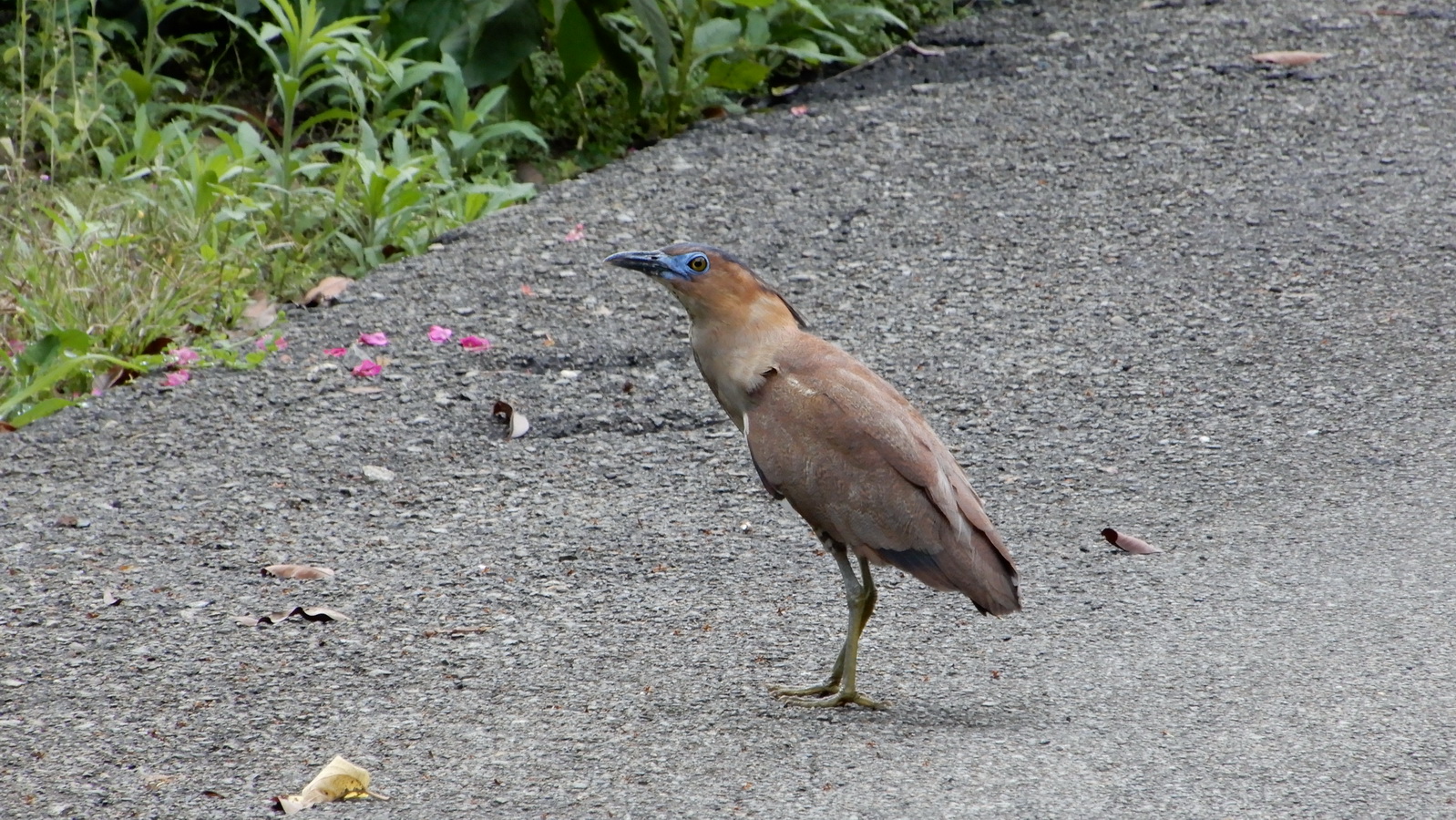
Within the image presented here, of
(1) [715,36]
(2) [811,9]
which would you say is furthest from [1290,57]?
(1) [715,36]

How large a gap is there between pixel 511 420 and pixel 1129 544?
221 centimetres

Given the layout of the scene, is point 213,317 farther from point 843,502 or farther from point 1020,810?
point 1020,810

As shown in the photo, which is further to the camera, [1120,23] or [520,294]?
[1120,23]

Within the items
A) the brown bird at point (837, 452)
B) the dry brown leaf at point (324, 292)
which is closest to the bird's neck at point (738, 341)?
the brown bird at point (837, 452)

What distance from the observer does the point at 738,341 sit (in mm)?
4113

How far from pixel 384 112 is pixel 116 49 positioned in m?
1.68

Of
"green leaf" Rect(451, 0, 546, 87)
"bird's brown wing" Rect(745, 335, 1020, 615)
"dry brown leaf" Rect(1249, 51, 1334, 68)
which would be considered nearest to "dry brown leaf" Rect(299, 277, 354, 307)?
"green leaf" Rect(451, 0, 546, 87)

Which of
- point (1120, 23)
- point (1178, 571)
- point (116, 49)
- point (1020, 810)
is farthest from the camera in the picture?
point (1120, 23)

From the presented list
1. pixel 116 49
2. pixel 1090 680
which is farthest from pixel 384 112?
pixel 1090 680

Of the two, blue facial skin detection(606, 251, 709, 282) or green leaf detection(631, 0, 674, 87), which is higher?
blue facial skin detection(606, 251, 709, 282)

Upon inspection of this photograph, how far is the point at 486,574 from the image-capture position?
15.3 feet

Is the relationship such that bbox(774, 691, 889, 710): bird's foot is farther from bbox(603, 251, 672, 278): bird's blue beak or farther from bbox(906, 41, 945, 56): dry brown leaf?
bbox(906, 41, 945, 56): dry brown leaf

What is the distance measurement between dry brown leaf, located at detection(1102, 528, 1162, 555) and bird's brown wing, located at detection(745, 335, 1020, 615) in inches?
35.1

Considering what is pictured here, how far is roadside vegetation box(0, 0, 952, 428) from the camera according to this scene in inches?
245
